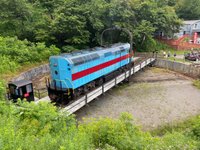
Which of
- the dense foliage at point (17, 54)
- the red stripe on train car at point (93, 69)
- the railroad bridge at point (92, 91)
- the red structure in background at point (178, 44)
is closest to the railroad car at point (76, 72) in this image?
the red stripe on train car at point (93, 69)

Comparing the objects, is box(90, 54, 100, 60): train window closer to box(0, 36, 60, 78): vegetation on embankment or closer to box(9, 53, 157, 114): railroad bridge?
box(9, 53, 157, 114): railroad bridge

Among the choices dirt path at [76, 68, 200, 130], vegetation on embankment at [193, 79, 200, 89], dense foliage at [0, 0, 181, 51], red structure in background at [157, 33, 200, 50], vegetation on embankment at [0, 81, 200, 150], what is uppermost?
dense foliage at [0, 0, 181, 51]

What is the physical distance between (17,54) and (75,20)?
852cm

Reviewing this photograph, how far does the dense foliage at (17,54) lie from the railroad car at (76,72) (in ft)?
20.5

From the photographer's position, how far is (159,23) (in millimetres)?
32375

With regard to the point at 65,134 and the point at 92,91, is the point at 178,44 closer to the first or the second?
the point at 92,91

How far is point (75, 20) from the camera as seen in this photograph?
86.3 ft

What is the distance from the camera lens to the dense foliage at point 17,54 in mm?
20069

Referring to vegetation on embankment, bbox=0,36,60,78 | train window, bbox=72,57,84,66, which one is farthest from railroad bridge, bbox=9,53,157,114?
train window, bbox=72,57,84,66

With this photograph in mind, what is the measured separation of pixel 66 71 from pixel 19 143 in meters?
9.04

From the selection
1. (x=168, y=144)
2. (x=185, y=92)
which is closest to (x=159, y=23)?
(x=185, y=92)

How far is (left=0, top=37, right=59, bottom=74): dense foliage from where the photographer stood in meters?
20.1

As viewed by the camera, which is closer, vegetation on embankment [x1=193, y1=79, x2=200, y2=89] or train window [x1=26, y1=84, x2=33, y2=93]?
train window [x1=26, y1=84, x2=33, y2=93]

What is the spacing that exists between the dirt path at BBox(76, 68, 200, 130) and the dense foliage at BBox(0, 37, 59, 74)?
9.23 meters
